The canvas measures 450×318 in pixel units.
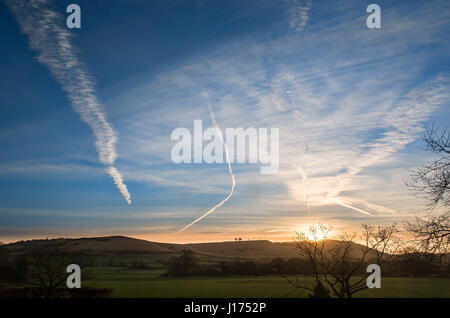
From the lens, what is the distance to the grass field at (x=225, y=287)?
1130 inches

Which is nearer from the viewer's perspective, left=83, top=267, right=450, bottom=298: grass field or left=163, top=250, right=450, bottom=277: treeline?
left=163, top=250, right=450, bottom=277: treeline

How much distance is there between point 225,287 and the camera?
35.0m

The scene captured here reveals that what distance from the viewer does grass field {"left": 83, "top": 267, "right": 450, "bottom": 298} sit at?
2869 cm

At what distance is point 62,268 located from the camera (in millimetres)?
21109

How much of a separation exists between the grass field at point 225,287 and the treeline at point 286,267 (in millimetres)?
1163

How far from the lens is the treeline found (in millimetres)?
15969

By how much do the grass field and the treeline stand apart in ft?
3.82

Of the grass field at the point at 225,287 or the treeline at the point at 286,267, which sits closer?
the treeline at the point at 286,267

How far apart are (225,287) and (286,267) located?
12.2 m

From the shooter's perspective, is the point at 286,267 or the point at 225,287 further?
the point at 225,287

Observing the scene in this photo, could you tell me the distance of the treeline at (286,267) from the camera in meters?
16.0
